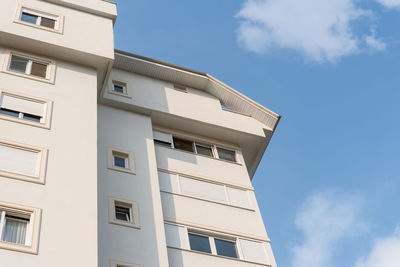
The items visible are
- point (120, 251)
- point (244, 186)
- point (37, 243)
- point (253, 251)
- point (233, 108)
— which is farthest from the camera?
point (233, 108)

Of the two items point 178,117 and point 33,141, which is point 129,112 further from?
point 33,141

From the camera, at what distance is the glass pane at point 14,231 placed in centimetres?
1193

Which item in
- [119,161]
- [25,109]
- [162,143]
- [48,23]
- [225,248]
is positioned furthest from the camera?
[162,143]

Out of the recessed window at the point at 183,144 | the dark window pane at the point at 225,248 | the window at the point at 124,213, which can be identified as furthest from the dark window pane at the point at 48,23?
the dark window pane at the point at 225,248

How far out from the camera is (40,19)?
65.6 ft

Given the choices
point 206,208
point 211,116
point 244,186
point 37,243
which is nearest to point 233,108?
point 211,116

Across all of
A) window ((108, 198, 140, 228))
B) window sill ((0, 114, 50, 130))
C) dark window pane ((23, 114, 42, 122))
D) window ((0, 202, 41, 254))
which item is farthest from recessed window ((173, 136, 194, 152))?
window ((0, 202, 41, 254))

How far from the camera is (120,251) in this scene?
47.5 ft

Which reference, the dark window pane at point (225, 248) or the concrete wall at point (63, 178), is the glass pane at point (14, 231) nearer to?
the concrete wall at point (63, 178)

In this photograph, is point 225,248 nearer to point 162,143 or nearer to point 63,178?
point 162,143

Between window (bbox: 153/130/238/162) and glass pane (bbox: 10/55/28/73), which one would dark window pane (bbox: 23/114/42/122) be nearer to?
glass pane (bbox: 10/55/28/73)

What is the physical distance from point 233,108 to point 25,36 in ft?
32.2

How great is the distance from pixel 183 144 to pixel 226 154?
5.97 ft

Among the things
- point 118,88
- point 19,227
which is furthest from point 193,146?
point 19,227
